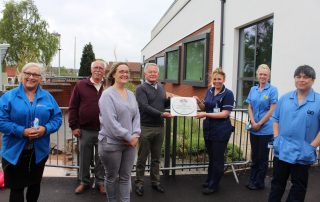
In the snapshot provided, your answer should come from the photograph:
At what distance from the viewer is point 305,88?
3.49 meters

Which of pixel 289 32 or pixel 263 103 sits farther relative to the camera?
pixel 289 32

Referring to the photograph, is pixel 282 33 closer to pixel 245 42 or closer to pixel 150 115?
pixel 245 42

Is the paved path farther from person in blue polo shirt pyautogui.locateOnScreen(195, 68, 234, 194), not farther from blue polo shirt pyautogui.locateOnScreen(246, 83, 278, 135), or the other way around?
blue polo shirt pyautogui.locateOnScreen(246, 83, 278, 135)

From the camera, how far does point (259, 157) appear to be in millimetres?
4797

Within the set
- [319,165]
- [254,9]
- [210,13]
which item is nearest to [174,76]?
[210,13]

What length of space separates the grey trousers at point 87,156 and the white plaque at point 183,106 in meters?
1.17

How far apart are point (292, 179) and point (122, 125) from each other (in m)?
2.03

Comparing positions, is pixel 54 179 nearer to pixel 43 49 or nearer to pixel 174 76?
pixel 174 76

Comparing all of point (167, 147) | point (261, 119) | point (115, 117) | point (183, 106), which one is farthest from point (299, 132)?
point (167, 147)

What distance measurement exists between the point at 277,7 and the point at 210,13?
5.01 meters

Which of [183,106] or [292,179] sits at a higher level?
[183,106]

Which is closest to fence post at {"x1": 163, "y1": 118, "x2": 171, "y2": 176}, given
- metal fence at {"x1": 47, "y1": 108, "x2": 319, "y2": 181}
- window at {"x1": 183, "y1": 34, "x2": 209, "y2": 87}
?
metal fence at {"x1": 47, "y1": 108, "x2": 319, "y2": 181}

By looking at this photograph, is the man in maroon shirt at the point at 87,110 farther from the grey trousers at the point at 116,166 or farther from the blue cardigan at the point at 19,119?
the blue cardigan at the point at 19,119

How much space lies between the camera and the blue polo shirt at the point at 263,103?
4.60 m
